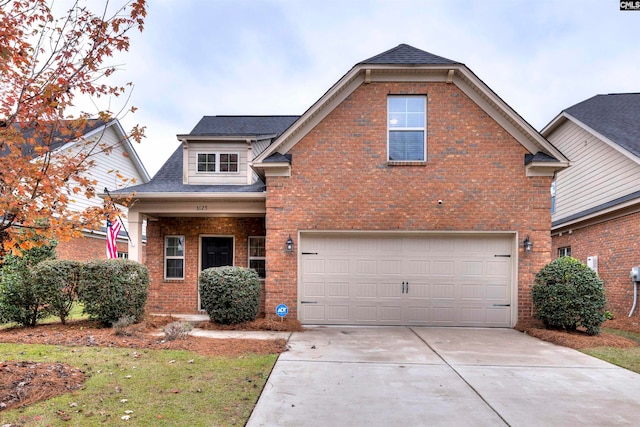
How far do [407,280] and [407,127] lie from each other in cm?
375

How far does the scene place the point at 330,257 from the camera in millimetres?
9859

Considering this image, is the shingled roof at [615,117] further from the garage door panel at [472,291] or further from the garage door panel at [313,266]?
the garage door panel at [313,266]

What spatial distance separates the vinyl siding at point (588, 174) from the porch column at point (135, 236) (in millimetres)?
11679

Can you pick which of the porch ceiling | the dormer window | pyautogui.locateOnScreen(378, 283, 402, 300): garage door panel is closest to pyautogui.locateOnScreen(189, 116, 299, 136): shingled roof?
the dormer window

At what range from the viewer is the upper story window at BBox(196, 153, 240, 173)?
12148 millimetres

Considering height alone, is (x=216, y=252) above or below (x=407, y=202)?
below

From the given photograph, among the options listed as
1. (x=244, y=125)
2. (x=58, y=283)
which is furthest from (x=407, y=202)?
(x=58, y=283)

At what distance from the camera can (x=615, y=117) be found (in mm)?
13867

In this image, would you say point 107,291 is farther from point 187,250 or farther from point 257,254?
point 257,254

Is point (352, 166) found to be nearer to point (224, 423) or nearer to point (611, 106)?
point (224, 423)

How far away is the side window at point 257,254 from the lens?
38.7ft

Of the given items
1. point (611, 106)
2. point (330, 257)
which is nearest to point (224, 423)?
point (330, 257)

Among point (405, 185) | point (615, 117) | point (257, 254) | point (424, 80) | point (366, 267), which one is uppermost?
point (615, 117)

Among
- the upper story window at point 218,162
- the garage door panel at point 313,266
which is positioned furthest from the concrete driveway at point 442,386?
the upper story window at point 218,162
